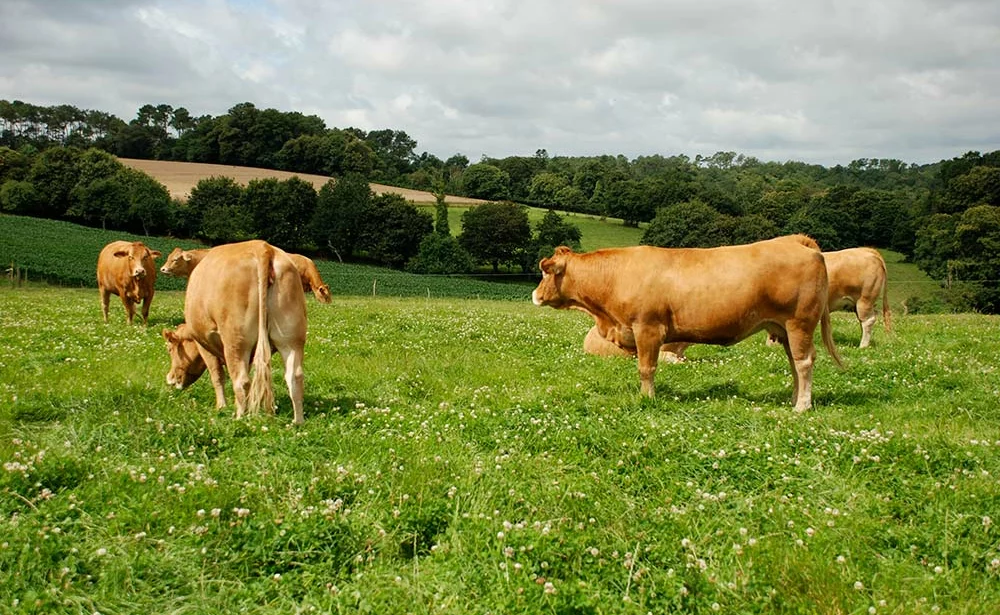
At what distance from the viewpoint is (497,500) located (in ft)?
19.5

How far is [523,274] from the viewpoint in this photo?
8206 cm

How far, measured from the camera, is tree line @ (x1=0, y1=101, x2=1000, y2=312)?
6931 centimetres

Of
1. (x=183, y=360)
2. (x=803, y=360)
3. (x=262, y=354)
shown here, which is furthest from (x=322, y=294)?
(x=803, y=360)

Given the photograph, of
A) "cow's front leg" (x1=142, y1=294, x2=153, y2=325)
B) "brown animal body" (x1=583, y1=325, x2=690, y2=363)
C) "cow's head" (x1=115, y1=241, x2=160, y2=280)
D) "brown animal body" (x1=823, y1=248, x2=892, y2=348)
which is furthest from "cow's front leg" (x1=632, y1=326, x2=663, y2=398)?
"cow's front leg" (x1=142, y1=294, x2=153, y2=325)

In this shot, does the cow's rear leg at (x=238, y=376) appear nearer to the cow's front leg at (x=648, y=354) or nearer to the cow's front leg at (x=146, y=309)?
the cow's front leg at (x=648, y=354)

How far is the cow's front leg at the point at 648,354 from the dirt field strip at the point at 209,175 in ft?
305

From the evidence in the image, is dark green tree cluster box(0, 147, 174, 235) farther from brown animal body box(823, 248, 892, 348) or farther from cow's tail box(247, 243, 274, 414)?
cow's tail box(247, 243, 274, 414)

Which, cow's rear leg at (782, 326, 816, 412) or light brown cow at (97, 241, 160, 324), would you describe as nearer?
cow's rear leg at (782, 326, 816, 412)

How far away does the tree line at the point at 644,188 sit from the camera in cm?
6931

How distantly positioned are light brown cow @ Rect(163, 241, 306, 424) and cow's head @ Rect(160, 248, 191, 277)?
→ 6065mm

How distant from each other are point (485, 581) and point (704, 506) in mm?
2378

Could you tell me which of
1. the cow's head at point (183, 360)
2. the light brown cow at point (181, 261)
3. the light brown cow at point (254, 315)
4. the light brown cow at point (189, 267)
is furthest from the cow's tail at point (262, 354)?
the light brown cow at point (181, 261)

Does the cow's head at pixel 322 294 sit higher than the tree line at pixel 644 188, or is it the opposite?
the tree line at pixel 644 188

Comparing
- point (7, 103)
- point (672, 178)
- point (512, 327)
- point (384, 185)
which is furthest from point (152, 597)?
point (7, 103)
